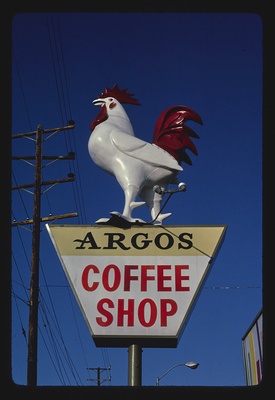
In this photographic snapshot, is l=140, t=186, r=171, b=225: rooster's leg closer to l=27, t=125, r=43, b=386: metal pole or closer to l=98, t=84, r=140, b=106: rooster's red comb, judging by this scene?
l=98, t=84, r=140, b=106: rooster's red comb

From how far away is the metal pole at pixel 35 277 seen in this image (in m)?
11.4

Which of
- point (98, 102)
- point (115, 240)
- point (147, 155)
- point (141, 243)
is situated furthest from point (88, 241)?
point (98, 102)

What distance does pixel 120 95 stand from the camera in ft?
20.8

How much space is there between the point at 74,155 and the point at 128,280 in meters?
10.4

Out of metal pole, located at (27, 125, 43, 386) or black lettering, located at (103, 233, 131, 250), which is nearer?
black lettering, located at (103, 233, 131, 250)

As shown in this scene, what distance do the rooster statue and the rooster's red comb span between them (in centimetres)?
58

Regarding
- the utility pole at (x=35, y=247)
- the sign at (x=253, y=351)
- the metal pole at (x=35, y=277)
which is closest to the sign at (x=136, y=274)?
the sign at (x=253, y=351)

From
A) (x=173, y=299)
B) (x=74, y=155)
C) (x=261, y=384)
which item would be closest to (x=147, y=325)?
(x=173, y=299)

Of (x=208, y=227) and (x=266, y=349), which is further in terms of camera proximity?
(x=208, y=227)

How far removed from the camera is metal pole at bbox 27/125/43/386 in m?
11.4

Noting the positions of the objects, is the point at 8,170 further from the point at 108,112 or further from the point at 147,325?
the point at 108,112

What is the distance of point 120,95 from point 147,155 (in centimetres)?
122

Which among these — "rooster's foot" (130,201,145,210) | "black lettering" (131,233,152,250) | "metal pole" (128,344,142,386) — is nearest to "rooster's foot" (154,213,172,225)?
"rooster's foot" (130,201,145,210)

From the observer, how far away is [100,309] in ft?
14.9
